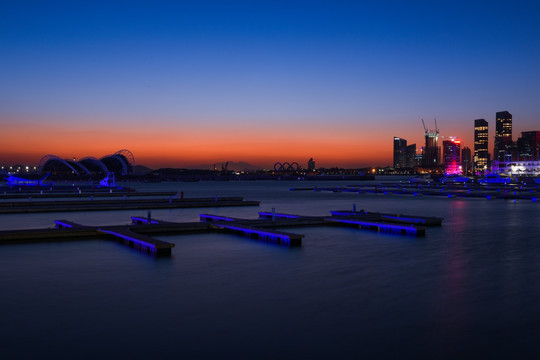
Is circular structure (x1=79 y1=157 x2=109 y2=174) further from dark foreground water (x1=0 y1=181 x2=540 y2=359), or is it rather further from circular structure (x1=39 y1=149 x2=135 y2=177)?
dark foreground water (x1=0 y1=181 x2=540 y2=359)

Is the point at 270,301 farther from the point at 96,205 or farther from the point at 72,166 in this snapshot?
the point at 72,166

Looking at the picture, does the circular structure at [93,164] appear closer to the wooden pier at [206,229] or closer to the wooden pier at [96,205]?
the wooden pier at [96,205]

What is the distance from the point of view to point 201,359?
9469 millimetres

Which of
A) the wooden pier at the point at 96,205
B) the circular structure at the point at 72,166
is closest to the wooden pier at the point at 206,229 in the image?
the wooden pier at the point at 96,205

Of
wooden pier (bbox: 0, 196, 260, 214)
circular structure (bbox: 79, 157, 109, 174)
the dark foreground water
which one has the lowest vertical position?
the dark foreground water

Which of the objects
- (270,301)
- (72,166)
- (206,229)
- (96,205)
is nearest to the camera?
(270,301)

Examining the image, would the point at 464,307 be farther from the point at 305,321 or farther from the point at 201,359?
the point at 201,359

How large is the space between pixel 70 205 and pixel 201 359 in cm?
3932

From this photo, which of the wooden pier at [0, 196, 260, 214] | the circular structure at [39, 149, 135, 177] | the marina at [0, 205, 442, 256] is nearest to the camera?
the marina at [0, 205, 442, 256]

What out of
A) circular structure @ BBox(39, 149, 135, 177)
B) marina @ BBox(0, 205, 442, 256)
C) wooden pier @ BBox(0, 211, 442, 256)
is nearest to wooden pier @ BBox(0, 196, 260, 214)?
marina @ BBox(0, 205, 442, 256)

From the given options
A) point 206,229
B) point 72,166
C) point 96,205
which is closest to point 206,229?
point 206,229

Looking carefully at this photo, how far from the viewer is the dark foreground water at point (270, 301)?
400 inches

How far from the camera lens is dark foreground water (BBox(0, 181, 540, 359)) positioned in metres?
10.2

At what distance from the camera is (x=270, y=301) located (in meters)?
13.8
